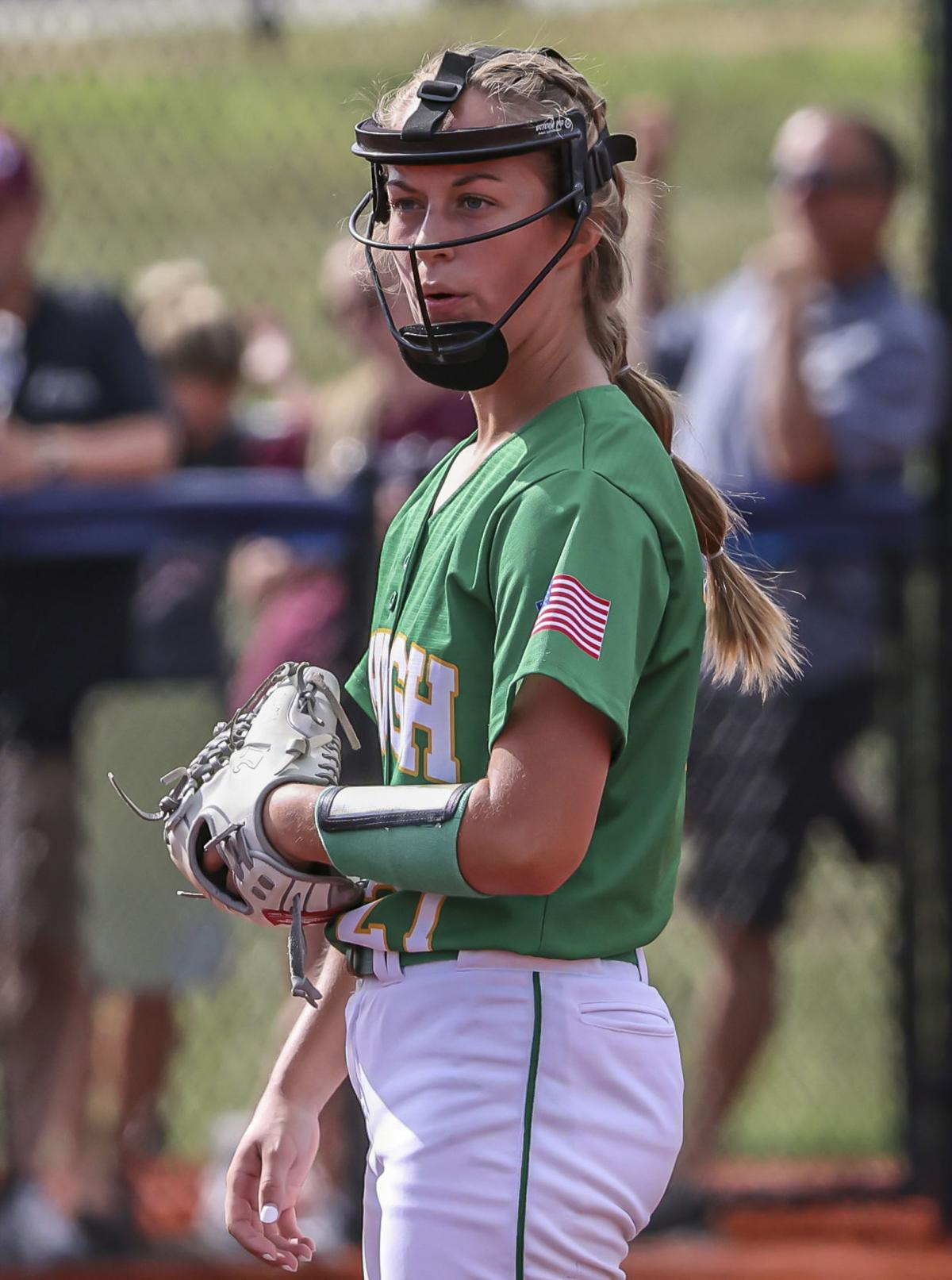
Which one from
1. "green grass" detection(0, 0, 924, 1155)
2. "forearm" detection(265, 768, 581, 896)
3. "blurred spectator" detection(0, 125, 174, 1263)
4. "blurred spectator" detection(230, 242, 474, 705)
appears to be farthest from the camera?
"green grass" detection(0, 0, 924, 1155)

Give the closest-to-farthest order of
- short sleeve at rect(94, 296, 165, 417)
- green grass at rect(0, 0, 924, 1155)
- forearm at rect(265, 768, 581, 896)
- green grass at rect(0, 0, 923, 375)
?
1. forearm at rect(265, 768, 581, 896)
2. short sleeve at rect(94, 296, 165, 417)
3. green grass at rect(0, 0, 924, 1155)
4. green grass at rect(0, 0, 923, 375)

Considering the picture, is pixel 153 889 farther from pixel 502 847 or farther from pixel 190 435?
pixel 502 847

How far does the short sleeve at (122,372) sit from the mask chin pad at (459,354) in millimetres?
2340

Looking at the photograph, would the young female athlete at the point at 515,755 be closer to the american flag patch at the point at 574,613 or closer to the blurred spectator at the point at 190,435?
the american flag patch at the point at 574,613

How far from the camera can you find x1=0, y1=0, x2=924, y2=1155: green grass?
498cm

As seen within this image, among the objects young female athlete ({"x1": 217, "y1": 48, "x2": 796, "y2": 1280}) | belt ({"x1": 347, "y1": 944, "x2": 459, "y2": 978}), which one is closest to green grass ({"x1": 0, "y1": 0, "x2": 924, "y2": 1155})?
young female athlete ({"x1": 217, "y1": 48, "x2": 796, "y2": 1280})

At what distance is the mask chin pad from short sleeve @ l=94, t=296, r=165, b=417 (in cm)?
234

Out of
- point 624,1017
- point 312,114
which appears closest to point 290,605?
point 624,1017

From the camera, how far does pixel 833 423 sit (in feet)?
12.9

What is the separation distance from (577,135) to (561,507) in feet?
1.24

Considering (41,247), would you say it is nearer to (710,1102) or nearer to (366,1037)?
(710,1102)

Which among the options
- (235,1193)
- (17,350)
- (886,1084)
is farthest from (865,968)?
(235,1193)

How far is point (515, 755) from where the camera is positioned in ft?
5.22

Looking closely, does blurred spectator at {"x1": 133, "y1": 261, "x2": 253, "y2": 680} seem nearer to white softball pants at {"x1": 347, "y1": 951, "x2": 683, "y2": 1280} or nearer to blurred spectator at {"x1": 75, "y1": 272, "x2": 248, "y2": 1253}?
blurred spectator at {"x1": 75, "y1": 272, "x2": 248, "y2": 1253}
